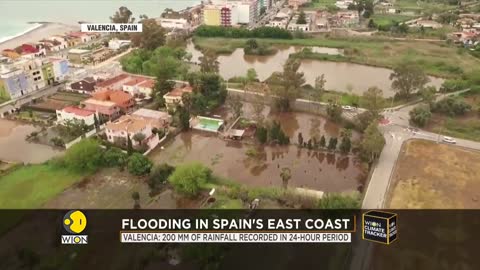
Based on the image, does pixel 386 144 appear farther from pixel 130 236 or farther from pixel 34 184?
pixel 34 184

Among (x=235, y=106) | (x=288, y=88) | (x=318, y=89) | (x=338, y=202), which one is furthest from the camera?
(x=318, y=89)

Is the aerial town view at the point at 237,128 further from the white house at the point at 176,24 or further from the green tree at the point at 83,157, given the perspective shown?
the white house at the point at 176,24

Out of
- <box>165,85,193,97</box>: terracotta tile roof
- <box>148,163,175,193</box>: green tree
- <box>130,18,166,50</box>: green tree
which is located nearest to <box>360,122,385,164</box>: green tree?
<box>148,163,175,193</box>: green tree

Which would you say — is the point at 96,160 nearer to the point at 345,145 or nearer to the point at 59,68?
the point at 345,145

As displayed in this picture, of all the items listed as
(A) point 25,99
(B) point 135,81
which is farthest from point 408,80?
(A) point 25,99

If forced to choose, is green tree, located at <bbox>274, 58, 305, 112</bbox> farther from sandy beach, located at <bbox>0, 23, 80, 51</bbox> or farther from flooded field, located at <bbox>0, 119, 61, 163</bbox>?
sandy beach, located at <bbox>0, 23, 80, 51</bbox>
